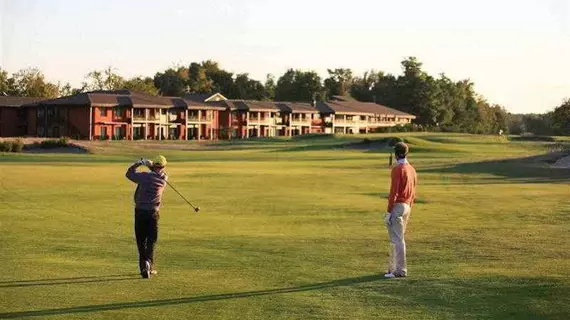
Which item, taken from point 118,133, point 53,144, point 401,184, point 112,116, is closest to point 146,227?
point 401,184

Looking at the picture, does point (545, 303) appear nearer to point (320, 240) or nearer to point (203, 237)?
point (320, 240)

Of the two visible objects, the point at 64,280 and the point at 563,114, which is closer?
the point at 64,280

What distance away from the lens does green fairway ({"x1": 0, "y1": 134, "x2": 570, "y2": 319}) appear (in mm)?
12477

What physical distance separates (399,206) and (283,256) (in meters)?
3.18

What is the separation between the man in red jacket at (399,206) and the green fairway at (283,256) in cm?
33

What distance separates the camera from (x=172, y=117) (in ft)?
447

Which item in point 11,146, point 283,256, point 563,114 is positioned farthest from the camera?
point 11,146

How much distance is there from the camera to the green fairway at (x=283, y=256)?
12.5 metres

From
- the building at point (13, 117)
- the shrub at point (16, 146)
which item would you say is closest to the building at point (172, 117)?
the building at point (13, 117)

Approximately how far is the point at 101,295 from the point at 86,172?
3513 cm

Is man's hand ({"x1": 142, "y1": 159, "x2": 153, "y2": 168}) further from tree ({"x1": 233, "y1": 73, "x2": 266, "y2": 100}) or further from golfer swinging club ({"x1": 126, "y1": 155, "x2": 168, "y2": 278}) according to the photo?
tree ({"x1": 233, "y1": 73, "x2": 266, "y2": 100})

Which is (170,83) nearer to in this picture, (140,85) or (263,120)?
(140,85)

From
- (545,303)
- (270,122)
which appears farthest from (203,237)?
(270,122)

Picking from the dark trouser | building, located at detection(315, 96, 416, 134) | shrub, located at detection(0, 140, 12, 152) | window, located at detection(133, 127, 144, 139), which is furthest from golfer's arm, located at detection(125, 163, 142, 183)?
building, located at detection(315, 96, 416, 134)
